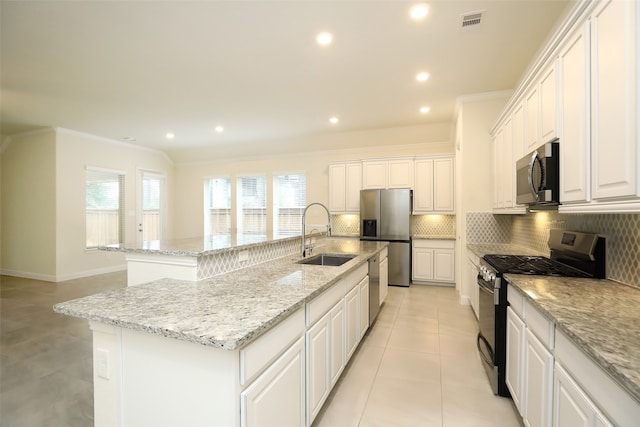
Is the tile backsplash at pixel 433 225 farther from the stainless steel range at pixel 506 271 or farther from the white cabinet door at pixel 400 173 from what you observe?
the stainless steel range at pixel 506 271

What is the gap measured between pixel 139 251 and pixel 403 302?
11.5 ft

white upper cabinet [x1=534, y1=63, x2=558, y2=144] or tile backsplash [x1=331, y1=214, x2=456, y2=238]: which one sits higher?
white upper cabinet [x1=534, y1=63, x2=558, y2=144]

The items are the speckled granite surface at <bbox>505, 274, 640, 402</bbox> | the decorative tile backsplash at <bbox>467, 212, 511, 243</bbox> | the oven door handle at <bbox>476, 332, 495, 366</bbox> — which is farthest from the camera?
the decorative tile backsplash at <bbox>467, 212, 511, 243</bbox>

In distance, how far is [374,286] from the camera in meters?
3.28

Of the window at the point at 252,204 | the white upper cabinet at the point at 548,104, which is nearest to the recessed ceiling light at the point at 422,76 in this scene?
the white upper cabinet at the point at 548,104

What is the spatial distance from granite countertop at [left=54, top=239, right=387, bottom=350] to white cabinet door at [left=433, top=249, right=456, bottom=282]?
374 centimetres

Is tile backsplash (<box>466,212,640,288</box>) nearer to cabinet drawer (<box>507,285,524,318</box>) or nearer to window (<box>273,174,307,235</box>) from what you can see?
cabinet drawer (<box>507,285,524,318</box>)

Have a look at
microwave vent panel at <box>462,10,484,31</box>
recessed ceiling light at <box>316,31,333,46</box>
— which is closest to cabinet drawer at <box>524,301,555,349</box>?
microwave vent panel at <box>462,10,484,31</box>

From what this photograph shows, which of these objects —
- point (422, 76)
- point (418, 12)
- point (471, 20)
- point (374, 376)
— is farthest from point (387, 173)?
point (374, 376)

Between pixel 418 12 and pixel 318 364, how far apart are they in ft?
9.08

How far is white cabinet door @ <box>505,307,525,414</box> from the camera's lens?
67.4 inches

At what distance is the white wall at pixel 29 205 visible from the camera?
18.2ft

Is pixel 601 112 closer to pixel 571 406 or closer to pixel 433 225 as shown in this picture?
pixel 571 406

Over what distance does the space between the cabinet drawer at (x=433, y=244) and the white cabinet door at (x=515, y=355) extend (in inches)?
130
